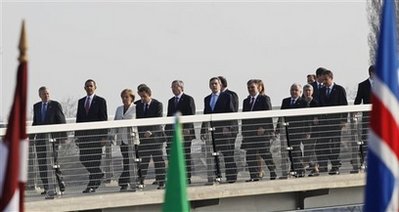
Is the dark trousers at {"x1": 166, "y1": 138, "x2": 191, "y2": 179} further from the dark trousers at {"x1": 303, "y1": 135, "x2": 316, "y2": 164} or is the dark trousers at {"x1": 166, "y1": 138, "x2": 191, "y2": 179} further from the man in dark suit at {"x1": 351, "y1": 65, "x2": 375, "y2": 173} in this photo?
the man in dark suit at {"x1": 351, "y1": 65, "x2": 375, "y2": 173}

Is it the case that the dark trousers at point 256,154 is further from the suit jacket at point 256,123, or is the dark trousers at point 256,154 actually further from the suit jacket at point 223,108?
the suit jacket at point 223,108

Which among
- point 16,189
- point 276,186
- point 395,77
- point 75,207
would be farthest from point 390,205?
point 276,186

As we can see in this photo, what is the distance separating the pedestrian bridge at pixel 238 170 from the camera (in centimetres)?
2050

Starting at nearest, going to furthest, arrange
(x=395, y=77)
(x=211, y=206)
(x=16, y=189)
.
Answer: (x=16, y=189) → (x=395, y=77) → (x=211, y=206)

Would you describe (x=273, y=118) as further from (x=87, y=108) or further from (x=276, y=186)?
(x=87, y=108)

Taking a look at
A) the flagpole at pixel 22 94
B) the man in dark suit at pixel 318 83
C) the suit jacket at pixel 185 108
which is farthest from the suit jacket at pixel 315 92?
the flagpole at pixel 22 94

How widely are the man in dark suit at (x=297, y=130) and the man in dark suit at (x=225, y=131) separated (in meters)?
0.98

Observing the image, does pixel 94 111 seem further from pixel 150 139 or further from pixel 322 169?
pixel 322 169

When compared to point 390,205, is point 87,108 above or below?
above

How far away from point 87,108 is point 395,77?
36.1 ft

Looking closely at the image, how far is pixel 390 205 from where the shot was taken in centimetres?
1069

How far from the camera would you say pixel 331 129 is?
23.2m

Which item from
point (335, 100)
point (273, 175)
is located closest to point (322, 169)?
point (273, 175)

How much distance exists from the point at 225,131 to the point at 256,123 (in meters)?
0.60
